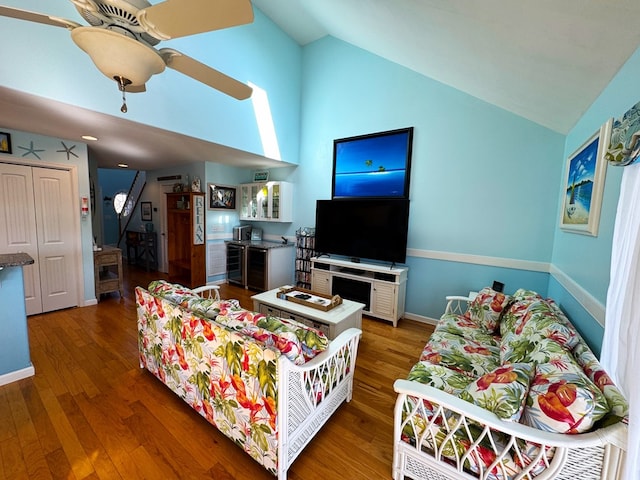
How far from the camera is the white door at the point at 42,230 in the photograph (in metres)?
3.04

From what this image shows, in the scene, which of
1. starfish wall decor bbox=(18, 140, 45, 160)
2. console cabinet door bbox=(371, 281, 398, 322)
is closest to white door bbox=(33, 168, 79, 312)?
starfish wall decor bbox=(18, 140, 45, 160)

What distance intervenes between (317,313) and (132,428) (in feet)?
5.01

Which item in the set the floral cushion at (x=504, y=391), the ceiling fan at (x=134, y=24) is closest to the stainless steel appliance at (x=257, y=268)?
the ceiling fan at (x=134, y=24)

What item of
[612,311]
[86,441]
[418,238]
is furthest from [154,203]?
[612,311]

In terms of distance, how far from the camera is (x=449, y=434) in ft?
3.77

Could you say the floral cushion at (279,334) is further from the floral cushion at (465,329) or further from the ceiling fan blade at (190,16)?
the ceiling fan blade at (190,16)

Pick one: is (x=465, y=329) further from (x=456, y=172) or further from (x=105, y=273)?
(x=105, y=273)

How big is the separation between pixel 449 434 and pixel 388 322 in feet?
7.56

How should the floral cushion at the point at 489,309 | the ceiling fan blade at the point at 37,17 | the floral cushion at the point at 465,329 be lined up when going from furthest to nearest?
1. the floral cushion at the point at 489,309
2. the floral cushion at the point at 465,329
3. the ceiling fan blade at the point at 37,17

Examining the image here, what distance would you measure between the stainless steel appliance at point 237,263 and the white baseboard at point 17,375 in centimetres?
283

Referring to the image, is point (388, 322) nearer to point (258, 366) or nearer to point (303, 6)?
point (258, 366)

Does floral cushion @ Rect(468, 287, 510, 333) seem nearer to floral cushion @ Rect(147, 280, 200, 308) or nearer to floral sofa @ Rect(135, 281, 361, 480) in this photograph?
floral sofa @ Rect(135, 281, 361, 480)

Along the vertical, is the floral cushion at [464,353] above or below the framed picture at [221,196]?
below

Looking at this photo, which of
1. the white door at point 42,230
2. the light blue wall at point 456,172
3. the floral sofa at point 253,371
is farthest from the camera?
the white door at point 42,230
